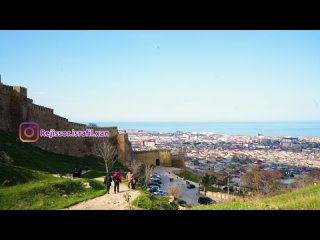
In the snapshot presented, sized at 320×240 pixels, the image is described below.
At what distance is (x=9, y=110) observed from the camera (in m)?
20.4

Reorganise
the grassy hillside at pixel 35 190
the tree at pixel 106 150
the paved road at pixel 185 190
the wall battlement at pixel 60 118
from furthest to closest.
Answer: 1. the tree at pixel 106 150
2. the wall battlement at pixel 60 118
3. the paved road at pixel 185 190
4. the grassy hillside at pixel 35 190

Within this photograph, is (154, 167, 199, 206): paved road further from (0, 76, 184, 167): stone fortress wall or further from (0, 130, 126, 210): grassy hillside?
(0, 130, 126, 210): grassy hillside

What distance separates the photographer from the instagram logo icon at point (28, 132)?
20.5 metres

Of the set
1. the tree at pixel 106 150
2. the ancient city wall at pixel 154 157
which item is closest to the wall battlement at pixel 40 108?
the tree at pixel 106 150

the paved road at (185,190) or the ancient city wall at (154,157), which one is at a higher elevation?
the ancient city wall at (154,157)

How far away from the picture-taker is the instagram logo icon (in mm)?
20450

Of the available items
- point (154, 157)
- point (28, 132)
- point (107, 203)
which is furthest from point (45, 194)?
A: point (154, 157)

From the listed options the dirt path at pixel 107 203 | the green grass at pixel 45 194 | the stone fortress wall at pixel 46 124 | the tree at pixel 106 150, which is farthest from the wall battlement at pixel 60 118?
the dirt path at pixel 107 203

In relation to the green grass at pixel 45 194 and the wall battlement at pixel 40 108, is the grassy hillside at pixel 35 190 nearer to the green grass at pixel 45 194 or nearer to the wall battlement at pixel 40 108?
the green grass at pixel 45 194

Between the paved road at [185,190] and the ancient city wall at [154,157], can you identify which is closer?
the paved road at [185,190]

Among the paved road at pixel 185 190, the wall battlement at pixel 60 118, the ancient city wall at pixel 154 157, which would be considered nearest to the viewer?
the paved road at pixel 185 190

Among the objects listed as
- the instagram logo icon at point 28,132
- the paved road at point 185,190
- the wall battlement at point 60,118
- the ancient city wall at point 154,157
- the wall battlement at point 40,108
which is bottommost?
the paved road at point 185,190
